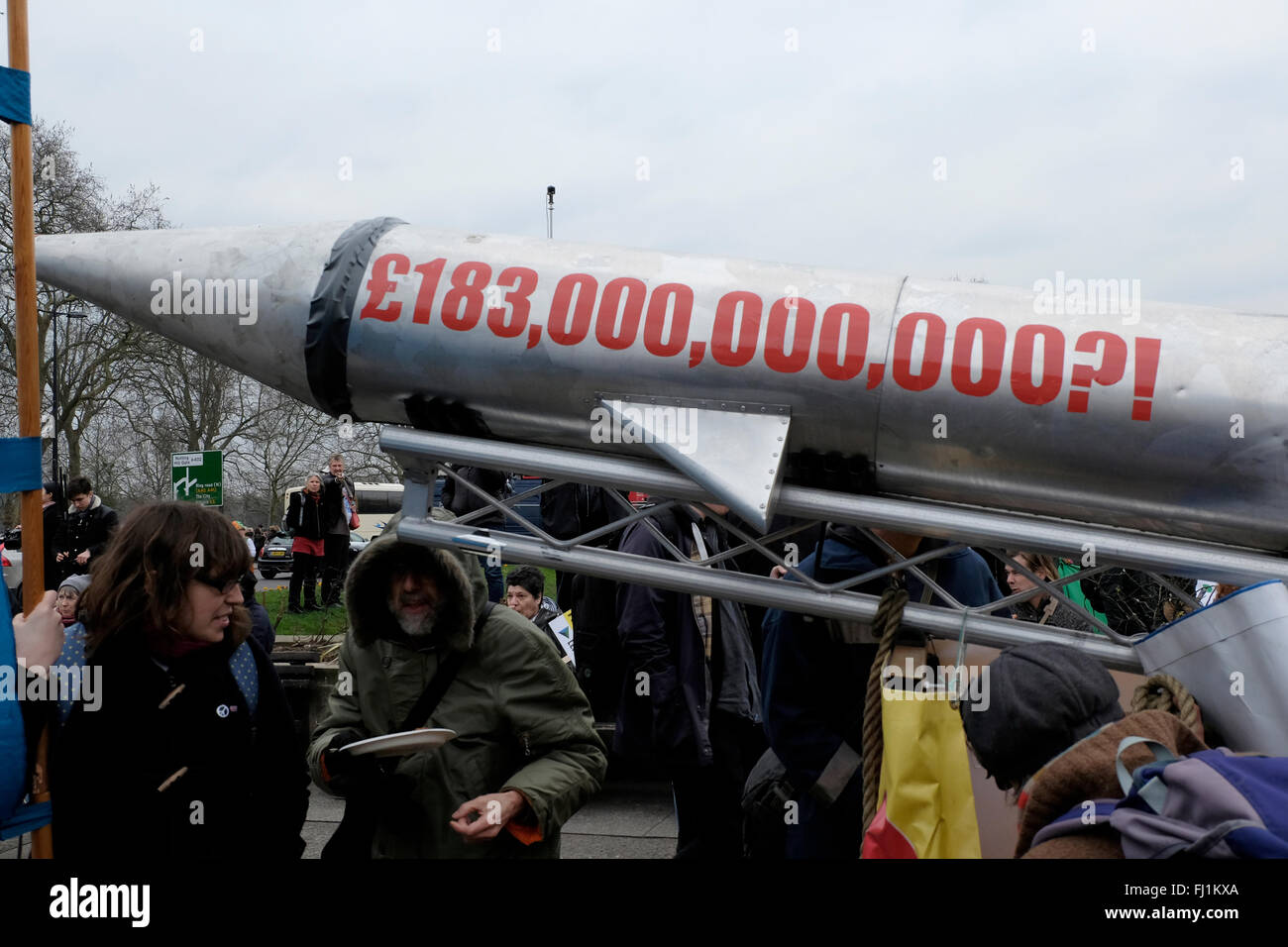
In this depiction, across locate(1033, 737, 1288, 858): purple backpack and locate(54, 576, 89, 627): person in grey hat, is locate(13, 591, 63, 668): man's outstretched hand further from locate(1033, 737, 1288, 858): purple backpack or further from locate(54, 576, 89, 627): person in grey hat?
locate(54, 576, 89, 627): person in grey hat

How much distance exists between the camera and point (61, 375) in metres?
28.8

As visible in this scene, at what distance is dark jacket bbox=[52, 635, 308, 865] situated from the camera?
110 inches

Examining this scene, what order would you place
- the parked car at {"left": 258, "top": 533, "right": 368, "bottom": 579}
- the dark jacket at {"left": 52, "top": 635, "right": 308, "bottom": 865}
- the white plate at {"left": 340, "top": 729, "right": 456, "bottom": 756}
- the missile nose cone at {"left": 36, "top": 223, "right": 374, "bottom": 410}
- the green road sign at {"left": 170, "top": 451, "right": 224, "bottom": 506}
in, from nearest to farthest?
the dark jacket at {"left": 52, "top": 635, "right": 308, "bottom": 865}, the white plate at {"left": 340, "top": 729, "right": 456, "bottom": 756}, the missile nose cone at {"left": 36, "top": 223, "right": 374, "bottom": 410}, the green road sign at {"left": 170, "top": 451, "right": 224, "bottom": 506}, the parked car at {"left": 258, "top": 533, "right": 368, "bottom": 579}

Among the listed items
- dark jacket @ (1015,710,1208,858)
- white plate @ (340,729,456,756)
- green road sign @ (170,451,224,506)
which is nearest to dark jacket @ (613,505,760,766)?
white plate @ (340,729,456,756)

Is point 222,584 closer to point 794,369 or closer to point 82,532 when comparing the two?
point 794,369

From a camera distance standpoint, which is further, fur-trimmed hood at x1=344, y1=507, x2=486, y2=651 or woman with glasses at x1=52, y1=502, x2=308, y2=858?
fur-trimmed hood at x1=344, y1=507, x2=486, y2=651

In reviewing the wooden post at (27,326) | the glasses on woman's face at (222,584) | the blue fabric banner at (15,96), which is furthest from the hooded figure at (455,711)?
the blue fabric banner at (15,96)

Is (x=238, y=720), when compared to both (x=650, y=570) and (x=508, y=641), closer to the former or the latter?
(x=508, y=641)

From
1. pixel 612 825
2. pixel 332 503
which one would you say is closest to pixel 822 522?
pixel 612 825

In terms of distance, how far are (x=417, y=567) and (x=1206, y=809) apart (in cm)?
237

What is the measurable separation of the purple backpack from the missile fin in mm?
1470
